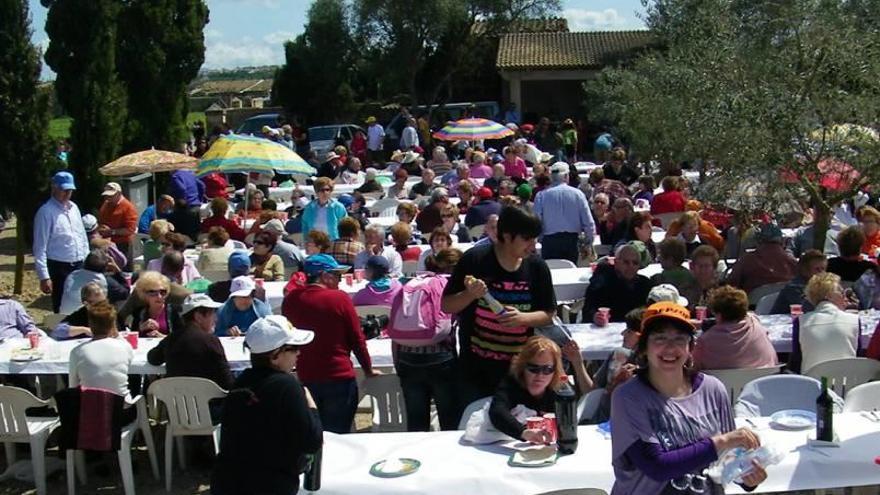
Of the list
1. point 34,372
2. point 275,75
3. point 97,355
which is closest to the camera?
point 97,355

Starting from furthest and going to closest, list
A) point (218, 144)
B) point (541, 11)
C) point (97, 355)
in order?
point (541, 11), point (218, 144), point (97, 355)

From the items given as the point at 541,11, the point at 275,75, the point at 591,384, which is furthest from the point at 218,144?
the point at 275,75

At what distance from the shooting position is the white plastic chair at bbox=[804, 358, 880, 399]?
5.98 meters

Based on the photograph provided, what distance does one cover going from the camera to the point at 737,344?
19.7ft

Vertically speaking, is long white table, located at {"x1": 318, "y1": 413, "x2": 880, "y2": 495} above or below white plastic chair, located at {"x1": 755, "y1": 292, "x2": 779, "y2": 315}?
below

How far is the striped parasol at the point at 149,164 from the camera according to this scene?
44.1 feet

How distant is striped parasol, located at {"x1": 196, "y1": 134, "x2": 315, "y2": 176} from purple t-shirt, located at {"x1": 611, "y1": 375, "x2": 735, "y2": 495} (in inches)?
348

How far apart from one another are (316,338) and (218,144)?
23.3 feet

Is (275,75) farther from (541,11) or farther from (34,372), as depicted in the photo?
(34,372)

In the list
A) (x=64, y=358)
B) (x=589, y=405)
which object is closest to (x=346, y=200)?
(x=64, y=358)

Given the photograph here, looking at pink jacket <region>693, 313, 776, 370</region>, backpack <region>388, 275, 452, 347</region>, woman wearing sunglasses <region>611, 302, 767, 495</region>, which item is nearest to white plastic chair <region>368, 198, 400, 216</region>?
backpack <region>388, 275, 452, 347</region>

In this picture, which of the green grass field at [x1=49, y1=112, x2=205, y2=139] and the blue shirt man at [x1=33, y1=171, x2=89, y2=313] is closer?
the blue shirt man at [x1=33, y1=171, x2=89, y2=313]

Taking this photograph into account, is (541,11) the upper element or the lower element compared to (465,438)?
upper

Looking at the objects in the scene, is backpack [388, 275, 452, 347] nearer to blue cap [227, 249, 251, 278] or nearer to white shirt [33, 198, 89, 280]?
blue cap [227, 249, 251, 278]
